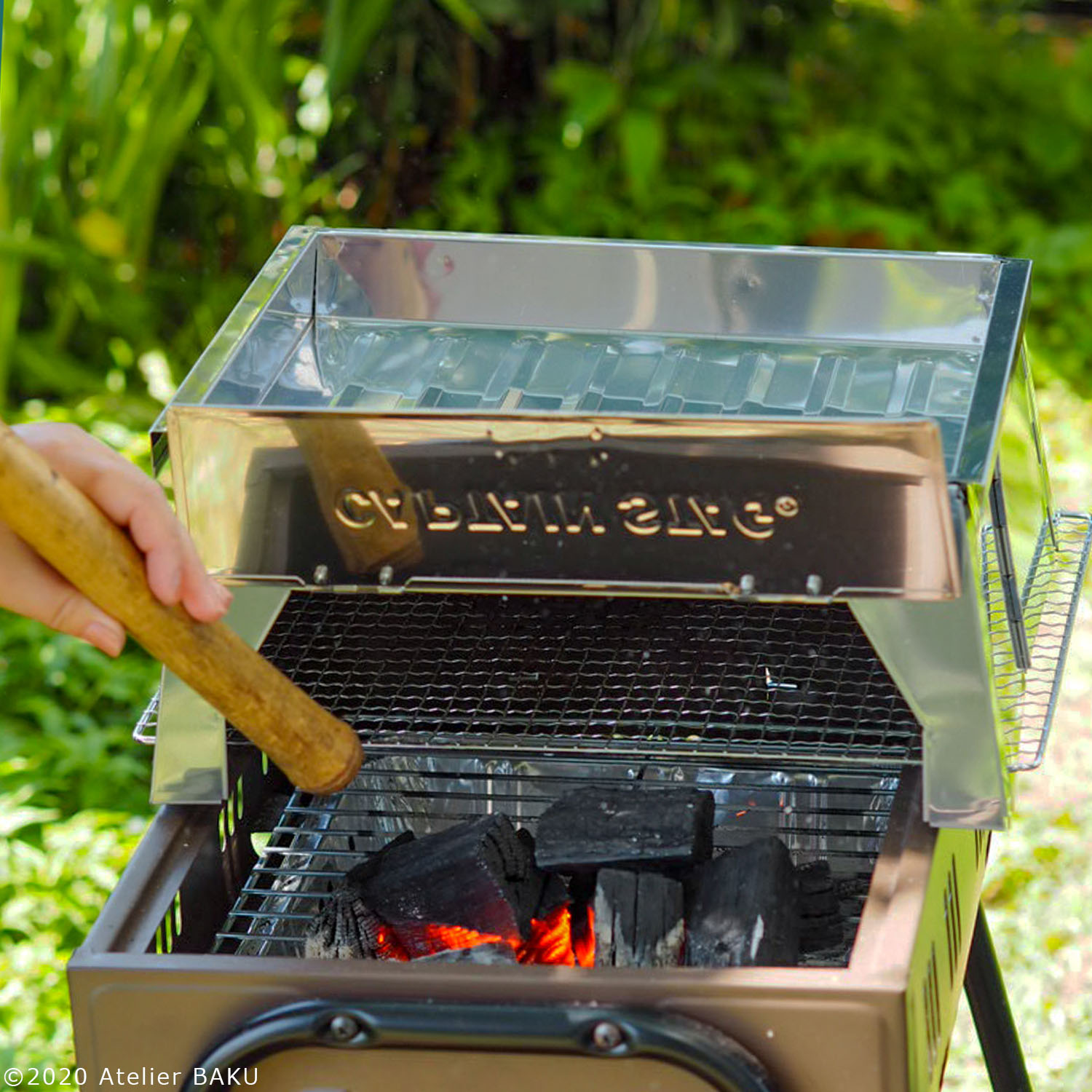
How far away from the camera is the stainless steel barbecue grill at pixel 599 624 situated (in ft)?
4.12

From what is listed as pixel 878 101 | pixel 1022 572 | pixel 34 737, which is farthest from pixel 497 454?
pixel 878 101

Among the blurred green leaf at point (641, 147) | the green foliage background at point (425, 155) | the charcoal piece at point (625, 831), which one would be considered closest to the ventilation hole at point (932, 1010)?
the charcoal piece at point (625, 831)

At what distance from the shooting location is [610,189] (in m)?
5.23

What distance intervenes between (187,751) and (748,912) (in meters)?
0.51

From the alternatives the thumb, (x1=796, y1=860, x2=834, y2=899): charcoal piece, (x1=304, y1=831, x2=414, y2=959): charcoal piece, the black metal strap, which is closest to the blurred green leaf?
(x1=796, y1=860, x2=834, y2=899): charcoal piece

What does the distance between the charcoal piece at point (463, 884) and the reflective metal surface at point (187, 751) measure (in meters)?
0.17

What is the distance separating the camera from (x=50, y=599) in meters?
1.29

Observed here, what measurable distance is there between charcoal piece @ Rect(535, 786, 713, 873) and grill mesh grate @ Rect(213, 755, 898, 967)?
0.11 meters

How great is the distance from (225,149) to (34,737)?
187cm

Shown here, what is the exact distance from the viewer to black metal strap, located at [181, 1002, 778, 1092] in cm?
121

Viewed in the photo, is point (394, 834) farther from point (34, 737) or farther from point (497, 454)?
point (34, 737)

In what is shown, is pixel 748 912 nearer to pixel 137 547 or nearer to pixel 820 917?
pixel 820 917

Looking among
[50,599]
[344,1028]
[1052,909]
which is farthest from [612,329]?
[1052,909]

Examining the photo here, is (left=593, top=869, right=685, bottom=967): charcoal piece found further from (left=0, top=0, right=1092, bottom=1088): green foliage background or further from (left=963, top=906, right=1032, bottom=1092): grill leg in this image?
(left=0, top=0, right=1092, bottom=1088): green foliage background
